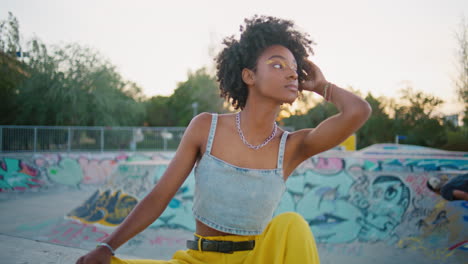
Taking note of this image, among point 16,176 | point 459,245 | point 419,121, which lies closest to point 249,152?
point 459,245

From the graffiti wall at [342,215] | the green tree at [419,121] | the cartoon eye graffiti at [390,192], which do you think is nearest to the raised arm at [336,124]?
the graffiti wall at [342,215]

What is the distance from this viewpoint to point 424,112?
22.0m

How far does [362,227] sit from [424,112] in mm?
18575

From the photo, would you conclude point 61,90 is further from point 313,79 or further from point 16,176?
point 313,79

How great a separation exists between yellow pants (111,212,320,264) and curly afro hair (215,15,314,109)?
3.33 ft

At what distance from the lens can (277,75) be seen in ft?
6.52

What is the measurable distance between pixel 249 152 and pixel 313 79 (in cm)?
70

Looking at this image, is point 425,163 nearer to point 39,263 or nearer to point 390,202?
point 390,202

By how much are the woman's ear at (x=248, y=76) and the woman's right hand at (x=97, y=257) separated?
1230 millimetres

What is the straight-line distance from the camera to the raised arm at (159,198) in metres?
1.53

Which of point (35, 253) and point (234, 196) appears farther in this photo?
point (35, 253)

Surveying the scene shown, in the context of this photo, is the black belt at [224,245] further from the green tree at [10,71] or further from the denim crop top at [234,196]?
the green tree at [10,71]

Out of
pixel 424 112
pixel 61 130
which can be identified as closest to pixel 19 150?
pixel 61 130

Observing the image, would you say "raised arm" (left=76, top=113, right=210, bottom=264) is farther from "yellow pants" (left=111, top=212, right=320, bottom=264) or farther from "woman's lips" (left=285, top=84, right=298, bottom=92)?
"woman's lips" (left=285, top=84, right=298, bottom=92)
